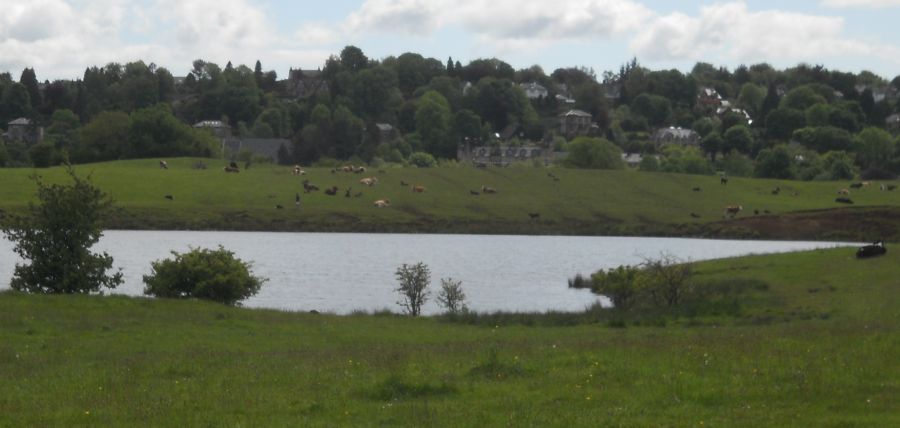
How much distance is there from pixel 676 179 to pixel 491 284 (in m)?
74.8

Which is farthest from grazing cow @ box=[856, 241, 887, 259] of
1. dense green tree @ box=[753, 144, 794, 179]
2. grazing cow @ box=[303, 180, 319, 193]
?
dense green tree @ box=[753, 144, 794, 179]

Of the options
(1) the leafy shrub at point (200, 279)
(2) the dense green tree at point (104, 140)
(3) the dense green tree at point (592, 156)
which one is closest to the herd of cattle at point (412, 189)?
(2) the dense green tree at point (104, 140)

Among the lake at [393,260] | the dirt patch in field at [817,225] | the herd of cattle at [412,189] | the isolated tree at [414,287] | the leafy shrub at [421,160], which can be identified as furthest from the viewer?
the leafy shrub at [421,160]

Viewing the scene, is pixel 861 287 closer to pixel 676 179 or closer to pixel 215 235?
pixel 215 235

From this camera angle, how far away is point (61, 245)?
3806 centimetres

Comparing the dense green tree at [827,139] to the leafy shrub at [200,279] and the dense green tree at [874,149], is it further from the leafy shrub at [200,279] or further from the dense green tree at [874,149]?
the leafy shrub at [200,279]

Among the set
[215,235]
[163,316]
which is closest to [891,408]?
[163,316]

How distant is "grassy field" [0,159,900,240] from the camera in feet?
335

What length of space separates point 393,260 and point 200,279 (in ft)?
105

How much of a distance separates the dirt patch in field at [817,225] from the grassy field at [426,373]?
70.8 metres

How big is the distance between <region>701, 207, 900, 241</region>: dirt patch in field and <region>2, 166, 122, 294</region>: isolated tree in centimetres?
7165

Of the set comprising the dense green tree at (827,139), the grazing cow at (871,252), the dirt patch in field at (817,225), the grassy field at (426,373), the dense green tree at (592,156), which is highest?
the dense green tree at (827,139)

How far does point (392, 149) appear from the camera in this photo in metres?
194

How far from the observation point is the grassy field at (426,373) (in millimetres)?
16812
